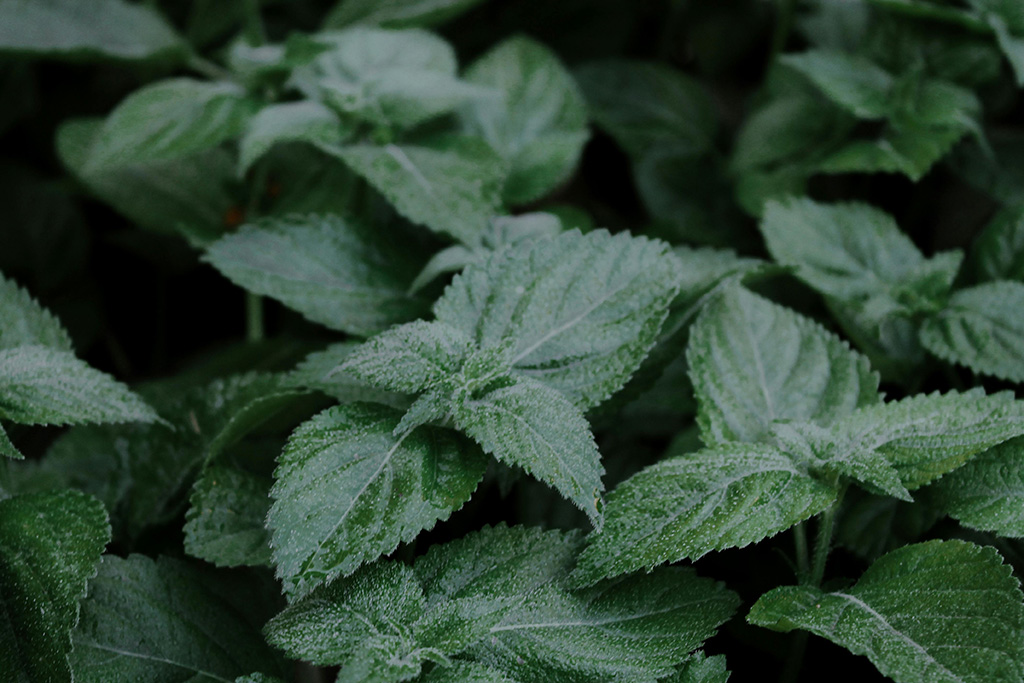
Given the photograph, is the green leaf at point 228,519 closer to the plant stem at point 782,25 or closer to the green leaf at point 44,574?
the green leaf at point 44,574

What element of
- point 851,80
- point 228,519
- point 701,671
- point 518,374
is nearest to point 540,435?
point 518,374

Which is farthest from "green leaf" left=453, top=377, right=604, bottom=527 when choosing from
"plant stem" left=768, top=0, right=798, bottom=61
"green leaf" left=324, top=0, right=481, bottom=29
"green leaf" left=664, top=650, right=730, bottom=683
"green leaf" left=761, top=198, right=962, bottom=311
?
"plant stem" left=768, top=0, right=798, bottom=61

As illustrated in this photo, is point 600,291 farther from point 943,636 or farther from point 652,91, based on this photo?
point 652,91

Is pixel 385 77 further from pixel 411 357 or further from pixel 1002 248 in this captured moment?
pixel 1002 248

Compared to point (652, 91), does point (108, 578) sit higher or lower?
lower

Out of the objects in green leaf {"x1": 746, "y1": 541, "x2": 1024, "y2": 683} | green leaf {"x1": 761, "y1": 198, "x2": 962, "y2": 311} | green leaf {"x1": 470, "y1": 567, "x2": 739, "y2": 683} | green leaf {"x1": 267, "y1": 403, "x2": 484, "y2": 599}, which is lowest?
green leaf {"x1": 470, "y1": 567, "x2": 739, "y2": 683}

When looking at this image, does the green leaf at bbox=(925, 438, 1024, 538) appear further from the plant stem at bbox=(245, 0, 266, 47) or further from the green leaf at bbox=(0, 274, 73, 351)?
the plant stem at bbox=(245, 0, 266, 47)

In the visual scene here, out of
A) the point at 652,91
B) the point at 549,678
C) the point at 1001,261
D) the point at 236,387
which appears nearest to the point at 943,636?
the point at 549,678
